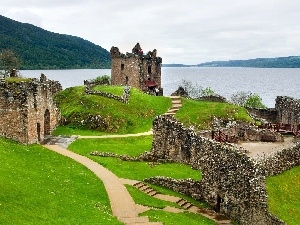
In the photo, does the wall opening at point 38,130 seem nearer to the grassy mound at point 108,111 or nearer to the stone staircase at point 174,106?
the grassy mound at point 108,111

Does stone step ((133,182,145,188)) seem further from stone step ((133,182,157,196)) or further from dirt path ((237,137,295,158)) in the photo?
dirt path ((237,137,295,158))

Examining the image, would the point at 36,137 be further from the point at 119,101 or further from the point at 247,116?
the point at 247,116

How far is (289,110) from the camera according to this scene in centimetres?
6850

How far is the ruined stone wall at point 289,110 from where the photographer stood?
65.6 m

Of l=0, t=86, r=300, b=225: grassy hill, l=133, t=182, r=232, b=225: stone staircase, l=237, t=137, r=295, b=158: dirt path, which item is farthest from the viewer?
l=237, t=137, r=295, b=158: dirt path

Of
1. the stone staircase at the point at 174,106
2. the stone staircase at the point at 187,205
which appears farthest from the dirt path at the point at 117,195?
the stone staircase at the point at 174,106

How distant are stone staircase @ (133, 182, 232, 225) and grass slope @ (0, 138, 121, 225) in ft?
13.2

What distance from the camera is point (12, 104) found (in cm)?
4716

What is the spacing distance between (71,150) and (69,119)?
15.6m

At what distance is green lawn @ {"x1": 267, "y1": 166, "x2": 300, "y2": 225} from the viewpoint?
30.6 m

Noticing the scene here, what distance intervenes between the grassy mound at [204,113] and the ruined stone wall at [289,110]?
19.2 ft

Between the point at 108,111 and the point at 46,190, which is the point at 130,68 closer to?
the point at 108,111

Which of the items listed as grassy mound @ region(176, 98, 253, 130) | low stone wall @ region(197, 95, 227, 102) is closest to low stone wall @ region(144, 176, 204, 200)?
grassy mound @ region(176, 98, 253, 130)

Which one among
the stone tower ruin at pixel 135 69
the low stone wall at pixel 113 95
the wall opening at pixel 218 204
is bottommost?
the wall opening at pixel 218 204
